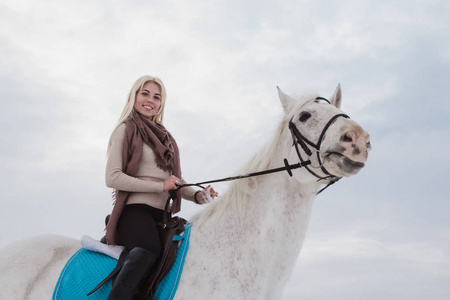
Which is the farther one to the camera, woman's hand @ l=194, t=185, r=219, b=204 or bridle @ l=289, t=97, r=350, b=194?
woman's hand @ l=194, t=185, r=219, b=204

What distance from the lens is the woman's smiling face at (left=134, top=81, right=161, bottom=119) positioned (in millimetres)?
5371

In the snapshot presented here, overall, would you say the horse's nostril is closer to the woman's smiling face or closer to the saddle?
the saddle

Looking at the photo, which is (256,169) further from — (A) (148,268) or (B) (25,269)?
(B) (25,269)

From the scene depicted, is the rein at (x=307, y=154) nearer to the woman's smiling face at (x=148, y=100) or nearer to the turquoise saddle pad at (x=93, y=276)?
the turquoise saddle pad at (x=93, y=276)

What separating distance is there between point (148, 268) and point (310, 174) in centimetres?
194

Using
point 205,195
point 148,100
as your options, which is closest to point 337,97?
point 205,195

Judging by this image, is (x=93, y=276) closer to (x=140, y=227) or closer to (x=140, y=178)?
(x=140, y=227)

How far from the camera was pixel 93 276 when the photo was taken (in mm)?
4668

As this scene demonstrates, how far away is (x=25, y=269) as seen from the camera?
5125 millimetres

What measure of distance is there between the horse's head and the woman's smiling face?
1.88m

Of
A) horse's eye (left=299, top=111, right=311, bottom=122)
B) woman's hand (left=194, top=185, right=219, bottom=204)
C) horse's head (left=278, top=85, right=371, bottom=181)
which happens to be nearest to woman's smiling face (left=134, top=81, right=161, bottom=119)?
woman's hand (left=194, top=185, right=219, bottom=204)

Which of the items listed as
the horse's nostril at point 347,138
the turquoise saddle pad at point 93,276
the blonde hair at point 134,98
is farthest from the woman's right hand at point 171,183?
the horse's nostril at point 347,138

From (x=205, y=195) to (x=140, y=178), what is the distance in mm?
935

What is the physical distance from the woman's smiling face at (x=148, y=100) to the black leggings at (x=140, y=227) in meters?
1.35
